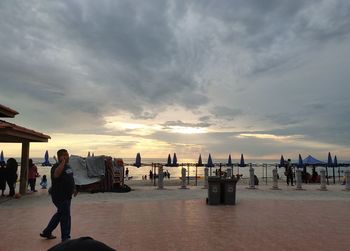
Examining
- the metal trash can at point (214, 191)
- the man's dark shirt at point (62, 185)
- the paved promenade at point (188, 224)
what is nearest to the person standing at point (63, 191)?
the man's dark shirt at point (62, 185)

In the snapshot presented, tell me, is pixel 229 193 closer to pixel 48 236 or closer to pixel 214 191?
pixel 214 191

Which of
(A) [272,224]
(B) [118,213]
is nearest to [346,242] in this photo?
(A) [272,224]

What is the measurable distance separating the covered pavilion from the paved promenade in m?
2.72

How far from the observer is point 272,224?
33.6ft

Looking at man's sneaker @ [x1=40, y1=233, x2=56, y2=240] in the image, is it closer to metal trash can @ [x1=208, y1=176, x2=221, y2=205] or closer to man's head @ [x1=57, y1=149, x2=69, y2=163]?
man's head @ [x1=57, y1=149, x2=69, y2=163]

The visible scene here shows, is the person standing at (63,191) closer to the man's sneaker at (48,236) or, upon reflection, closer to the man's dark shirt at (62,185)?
the man's dark shirt at (62,185)

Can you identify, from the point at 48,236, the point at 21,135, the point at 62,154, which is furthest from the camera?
the point at 21,135

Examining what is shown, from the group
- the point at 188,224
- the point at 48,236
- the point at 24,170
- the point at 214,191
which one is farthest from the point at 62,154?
the point at 24,170

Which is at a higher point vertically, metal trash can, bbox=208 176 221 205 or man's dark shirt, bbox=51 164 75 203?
man's dark shirt, bbox=51 164 75 203

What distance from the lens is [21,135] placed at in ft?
51.9

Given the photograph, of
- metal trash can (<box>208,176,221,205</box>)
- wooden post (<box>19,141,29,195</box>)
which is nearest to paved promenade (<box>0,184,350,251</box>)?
metal trash can (<box>208,176,221,205</box>)

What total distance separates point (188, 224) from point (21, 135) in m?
9.01

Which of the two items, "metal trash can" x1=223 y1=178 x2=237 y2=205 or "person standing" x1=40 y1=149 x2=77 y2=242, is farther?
"metal trash can" x1=223 y1=178 x2=237 y2=205

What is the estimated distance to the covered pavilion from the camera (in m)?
14.5
